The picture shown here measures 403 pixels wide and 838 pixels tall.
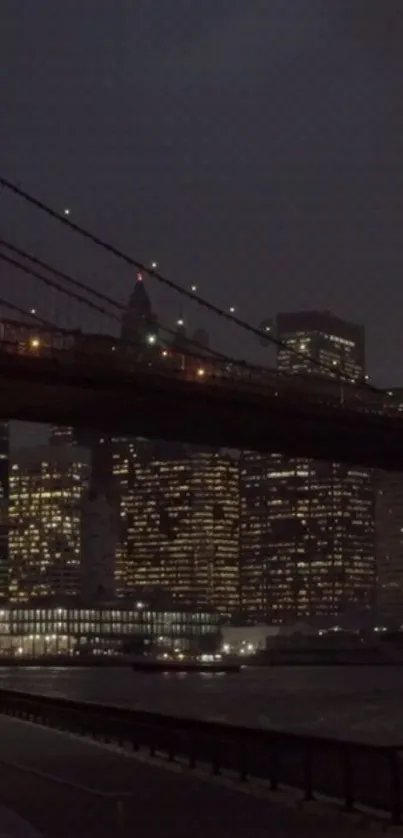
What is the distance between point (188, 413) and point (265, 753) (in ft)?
135

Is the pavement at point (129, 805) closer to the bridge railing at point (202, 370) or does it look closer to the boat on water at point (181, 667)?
the bridge railing at point (202, 370)

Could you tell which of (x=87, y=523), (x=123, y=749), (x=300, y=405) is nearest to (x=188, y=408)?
(x=300, y=405)

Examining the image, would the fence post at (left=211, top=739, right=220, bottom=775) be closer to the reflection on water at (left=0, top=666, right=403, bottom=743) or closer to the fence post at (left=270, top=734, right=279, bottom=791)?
the fence post at (left=270, top=734, right=279, bottom=791)

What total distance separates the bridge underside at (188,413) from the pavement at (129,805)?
111 ft

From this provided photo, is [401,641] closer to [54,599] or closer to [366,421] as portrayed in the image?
[54,599]

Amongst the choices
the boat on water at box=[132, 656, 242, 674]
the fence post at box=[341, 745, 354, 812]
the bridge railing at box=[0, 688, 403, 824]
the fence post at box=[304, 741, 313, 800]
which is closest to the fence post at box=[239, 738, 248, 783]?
the bridge railing at box=[0, 688, 403, 824]

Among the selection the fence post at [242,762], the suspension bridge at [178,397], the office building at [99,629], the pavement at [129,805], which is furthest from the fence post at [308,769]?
the office building at [99,629]

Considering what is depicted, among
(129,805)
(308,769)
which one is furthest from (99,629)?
(129,805)

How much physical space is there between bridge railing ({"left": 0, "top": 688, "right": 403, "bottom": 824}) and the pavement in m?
0.57

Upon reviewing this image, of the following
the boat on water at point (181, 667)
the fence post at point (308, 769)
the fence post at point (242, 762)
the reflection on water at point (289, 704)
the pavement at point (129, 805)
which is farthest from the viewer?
the boat on water at point (181, 667)

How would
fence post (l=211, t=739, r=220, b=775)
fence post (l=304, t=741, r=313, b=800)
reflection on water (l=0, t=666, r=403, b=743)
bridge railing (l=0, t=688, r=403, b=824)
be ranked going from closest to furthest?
bridge railing (l=0, t=688, r=403, b=824) → fence post (l=304, t=741, r=313, b=800) → fence post (l=211, t=739, r=220, b=775) → reflection on water (l=0, t=666, r=403, b=743)

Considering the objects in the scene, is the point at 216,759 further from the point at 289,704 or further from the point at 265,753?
the point at 289,704

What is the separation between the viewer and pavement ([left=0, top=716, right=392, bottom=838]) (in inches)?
564

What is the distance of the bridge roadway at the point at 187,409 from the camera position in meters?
57.3
